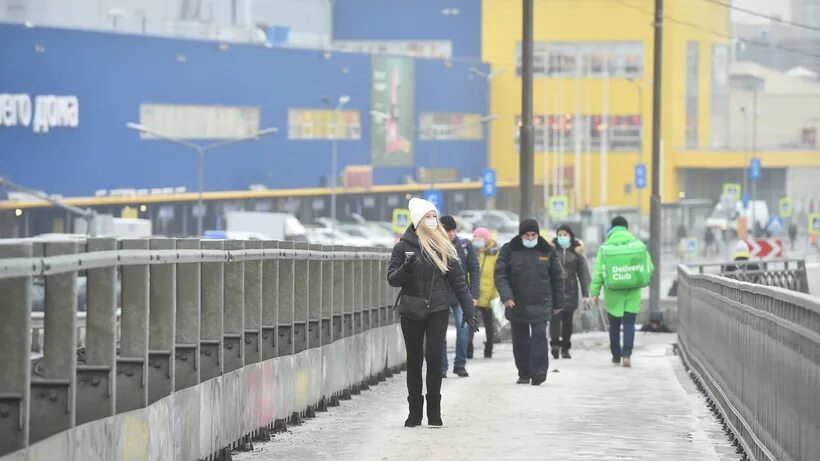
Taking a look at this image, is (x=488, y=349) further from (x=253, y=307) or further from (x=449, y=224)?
(x=253, y=307)

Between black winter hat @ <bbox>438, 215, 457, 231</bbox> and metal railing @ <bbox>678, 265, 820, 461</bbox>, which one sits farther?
black winter hat @ <bbox>438, 215, 457, 231</bbox>

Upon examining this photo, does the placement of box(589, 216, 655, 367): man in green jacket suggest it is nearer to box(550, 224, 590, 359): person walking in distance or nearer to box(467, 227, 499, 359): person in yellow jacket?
box(550, 224, 590, 359): person walking in distance

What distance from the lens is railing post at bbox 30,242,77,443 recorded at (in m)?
8.78

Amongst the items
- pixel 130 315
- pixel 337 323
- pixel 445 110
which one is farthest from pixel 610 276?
pixel 445 110

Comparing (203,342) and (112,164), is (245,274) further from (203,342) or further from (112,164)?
(112,164)

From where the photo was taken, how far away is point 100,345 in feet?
31.8

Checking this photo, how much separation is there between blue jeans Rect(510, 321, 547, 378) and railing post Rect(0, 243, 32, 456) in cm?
1230

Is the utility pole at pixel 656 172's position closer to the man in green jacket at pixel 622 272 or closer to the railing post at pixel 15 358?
the man in green jacket at pixel 622 272

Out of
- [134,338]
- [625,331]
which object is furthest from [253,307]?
[625,331]

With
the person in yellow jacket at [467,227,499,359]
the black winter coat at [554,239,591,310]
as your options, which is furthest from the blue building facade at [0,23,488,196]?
the person in yellow jacket at [467,227,499,359]

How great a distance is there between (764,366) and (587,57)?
110 m

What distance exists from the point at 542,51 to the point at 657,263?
74.5 metres

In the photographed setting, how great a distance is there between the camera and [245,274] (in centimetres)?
1408

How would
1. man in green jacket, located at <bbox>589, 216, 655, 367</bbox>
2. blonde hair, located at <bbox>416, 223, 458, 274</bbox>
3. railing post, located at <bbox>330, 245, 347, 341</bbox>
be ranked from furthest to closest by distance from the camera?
man in green jacket, located at <bbox>589, 216, 655, 367</bbox> < railing post, located at <bbox>330, 245, 347, 341</bbox> < blonde hair, located at <bbox>416, 223, 458, 274</bbox>
